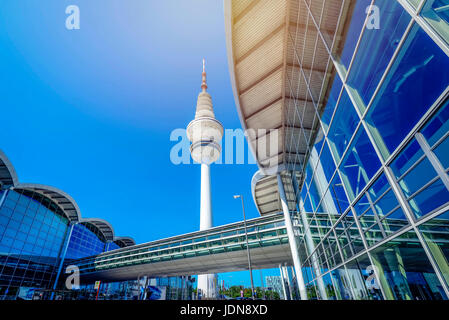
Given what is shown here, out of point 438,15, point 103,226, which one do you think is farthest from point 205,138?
point 438,15

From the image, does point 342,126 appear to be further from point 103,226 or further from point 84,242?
point 103,226

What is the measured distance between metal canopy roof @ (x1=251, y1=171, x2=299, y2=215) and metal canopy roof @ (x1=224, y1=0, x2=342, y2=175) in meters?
4.74

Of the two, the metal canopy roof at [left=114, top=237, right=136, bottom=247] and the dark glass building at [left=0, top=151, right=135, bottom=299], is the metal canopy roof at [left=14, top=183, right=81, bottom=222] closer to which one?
the dark glass building at [left=0, top=151, right=135, bottom=299]

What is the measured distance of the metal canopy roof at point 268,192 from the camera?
2013 cm

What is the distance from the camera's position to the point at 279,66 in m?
11.9

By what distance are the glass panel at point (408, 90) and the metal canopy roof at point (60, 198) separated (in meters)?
47.5

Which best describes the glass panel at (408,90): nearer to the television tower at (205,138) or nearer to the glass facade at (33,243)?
the glass facade at (33,243)

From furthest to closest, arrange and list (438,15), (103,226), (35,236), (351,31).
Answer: (103,226) < (35,236) < (351,31) < (438,15)

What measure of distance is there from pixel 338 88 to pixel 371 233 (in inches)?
193

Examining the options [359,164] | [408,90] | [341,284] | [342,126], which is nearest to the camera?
[408,90]

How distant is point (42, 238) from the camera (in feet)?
130

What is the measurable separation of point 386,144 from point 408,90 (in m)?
1.33

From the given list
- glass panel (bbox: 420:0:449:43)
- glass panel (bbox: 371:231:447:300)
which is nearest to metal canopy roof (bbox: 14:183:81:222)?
glass panel (bbox: 371:231:447:300)
